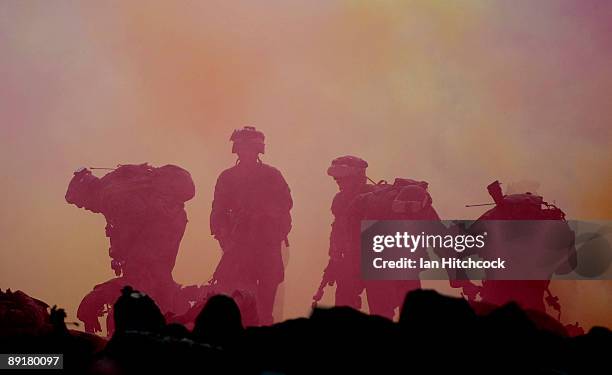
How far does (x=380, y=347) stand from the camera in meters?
5.73

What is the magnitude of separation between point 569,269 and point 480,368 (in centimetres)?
1501

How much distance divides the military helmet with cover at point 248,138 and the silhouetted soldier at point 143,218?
240 centimetres

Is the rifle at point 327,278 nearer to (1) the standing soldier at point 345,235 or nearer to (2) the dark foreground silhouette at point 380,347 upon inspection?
(1) the standing soldier at point 345,235

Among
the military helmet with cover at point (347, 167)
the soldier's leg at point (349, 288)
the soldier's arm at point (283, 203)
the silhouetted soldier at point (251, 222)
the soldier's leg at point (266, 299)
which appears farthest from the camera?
the soldier's arm at point (283, 203)

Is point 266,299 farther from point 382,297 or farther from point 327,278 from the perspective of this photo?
point 382,297

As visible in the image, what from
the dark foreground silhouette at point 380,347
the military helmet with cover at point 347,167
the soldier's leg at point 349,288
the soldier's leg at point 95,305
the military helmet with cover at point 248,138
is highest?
the military helmet with cover at point 248,138

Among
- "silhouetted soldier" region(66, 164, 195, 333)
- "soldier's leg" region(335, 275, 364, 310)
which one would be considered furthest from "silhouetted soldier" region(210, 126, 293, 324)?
"soldier's leg" region(335, 275, 364, 310)

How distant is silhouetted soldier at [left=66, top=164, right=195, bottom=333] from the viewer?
74.8 feet

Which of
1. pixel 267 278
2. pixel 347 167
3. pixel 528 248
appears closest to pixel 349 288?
pixel 267 278

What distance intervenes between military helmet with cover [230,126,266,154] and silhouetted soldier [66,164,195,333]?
2.40 meters

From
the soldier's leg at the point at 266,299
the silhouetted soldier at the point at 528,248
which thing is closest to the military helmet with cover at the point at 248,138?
the soldier's leg at the point at 266,299

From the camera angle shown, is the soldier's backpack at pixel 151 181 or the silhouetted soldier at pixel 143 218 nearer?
the silhouetted soldier at pixel 143 218

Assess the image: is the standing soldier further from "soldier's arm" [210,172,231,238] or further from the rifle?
"soldier's arm" [210,172,231,238]

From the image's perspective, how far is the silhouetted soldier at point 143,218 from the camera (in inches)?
898
